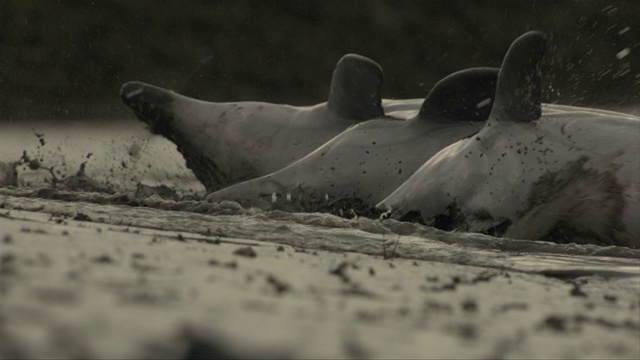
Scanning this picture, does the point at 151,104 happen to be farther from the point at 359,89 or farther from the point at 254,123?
the point at 359,89

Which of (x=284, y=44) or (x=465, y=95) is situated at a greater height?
(x=465, y=95)

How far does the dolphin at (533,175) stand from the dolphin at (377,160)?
0.60 m

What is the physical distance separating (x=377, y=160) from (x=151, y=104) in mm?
2778

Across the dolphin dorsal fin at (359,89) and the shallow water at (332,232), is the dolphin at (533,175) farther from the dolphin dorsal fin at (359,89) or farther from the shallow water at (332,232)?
the dolphin dorsal fin at (359,89)

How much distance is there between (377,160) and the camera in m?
7.39

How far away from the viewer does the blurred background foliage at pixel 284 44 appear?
1811 cm

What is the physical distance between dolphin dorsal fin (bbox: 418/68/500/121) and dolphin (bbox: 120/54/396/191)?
2.73ft

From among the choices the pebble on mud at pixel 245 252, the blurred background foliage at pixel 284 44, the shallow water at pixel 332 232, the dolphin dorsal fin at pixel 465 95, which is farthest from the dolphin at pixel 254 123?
the blurred background foliage at pixel 284 44

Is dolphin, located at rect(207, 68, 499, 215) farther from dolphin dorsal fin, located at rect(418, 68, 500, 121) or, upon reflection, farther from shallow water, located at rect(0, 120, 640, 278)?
shallow water, located at rect(0, 120, 640, 278)

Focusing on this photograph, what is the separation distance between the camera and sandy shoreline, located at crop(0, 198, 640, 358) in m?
1.61

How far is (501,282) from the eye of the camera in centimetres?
332

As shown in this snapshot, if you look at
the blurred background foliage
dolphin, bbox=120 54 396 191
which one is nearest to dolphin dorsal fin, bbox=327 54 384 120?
dolphin, bbox=120 54 396 191

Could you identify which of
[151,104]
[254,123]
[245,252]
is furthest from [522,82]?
[151,104]

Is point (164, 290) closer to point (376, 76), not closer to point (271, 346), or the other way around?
point (271, 346)
